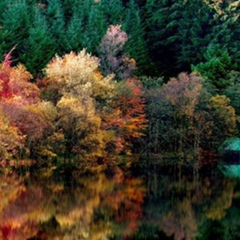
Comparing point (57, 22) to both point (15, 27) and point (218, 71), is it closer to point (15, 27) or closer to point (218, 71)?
point (15, 27)

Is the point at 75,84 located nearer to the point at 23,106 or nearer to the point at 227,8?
the point at 23,106

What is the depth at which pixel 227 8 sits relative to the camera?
67.6 metres

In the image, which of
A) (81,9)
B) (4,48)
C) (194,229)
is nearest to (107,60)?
(4,48)

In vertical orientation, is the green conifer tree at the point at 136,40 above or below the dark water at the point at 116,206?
above

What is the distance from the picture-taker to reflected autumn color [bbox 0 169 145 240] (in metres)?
19.6

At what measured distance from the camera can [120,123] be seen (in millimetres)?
45562

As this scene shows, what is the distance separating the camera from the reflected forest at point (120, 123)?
22.8 m

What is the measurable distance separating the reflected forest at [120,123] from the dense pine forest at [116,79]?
10cm

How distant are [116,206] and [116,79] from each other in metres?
29.2

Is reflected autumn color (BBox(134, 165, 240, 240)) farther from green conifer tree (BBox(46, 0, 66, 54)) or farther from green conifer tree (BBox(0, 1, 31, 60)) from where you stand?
green conifer tree (BBox(46, 0, 66, 54))

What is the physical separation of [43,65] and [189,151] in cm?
1570

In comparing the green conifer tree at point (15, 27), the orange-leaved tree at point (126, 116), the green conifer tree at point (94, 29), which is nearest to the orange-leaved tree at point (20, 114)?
the orange-leaved tree at point (126, 116)

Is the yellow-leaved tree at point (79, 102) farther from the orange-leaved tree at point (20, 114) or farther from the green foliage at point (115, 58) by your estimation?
the green foliage at point (115, 58)

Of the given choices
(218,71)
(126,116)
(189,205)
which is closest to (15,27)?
(218,71)
